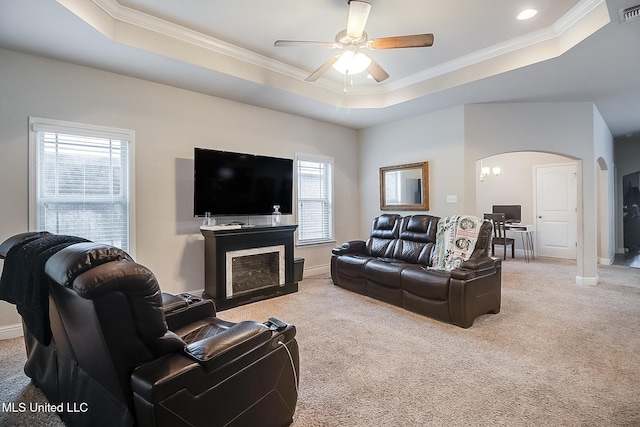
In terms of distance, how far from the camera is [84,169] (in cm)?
335

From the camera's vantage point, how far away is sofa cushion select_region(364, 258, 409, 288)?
372 centimetres

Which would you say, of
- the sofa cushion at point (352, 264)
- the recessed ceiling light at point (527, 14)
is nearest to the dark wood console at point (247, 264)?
the sofa cushion at point (352, 264)

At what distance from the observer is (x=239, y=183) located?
420 cm

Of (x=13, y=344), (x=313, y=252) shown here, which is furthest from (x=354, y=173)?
(x=13, y=344)

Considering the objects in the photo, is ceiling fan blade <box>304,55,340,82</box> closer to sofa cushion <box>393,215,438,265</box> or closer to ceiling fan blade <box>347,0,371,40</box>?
ceiling fan blade <box>347,0,371,40</box>

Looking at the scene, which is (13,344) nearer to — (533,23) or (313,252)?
(313,252)

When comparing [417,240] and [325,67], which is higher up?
[325,67]

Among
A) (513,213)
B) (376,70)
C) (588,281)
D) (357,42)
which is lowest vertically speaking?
(588,281)

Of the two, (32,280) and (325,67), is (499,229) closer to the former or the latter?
(325,67)

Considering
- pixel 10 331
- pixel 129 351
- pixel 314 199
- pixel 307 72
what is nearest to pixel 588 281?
pixel 314 199

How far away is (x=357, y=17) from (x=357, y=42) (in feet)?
1.18

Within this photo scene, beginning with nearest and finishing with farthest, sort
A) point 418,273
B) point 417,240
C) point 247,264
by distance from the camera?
point 418,273 < point 247,264 < point 417,240

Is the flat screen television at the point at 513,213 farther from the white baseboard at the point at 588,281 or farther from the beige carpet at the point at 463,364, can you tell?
the beige carpet at the point at 463,364

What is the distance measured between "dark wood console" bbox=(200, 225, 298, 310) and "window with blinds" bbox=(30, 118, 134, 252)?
996 millimetres
